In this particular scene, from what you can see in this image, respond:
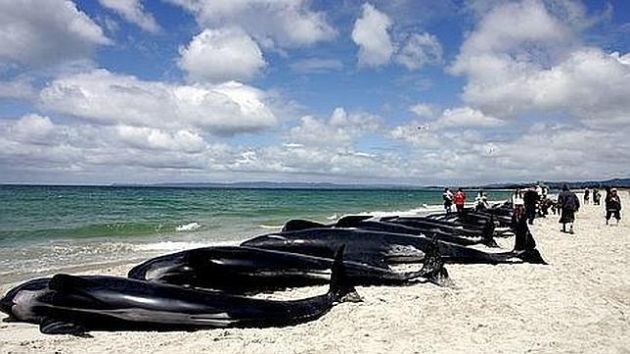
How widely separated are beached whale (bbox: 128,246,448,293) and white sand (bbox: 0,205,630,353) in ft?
1.37

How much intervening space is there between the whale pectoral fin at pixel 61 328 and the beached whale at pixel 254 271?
250 cm

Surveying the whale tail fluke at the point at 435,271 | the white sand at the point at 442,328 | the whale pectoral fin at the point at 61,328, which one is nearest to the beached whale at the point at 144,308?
the whale pectoral fin at the point at 61,328

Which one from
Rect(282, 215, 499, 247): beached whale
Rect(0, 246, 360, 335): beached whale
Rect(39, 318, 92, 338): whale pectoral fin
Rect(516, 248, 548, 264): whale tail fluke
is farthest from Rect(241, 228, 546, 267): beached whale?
Rect(39, 318, 92, 338): whale pectoral fin

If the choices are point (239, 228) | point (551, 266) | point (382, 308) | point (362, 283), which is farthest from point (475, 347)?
point (239, 228)

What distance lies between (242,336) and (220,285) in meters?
3.36

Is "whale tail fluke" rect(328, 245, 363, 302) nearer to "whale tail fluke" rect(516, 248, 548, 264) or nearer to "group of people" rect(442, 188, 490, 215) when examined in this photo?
"whale tail fluke" rect(516, 248, 548, 264)

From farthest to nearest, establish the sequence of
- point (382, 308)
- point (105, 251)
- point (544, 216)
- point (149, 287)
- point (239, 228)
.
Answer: point (544, 216)
point (239, 228)
point (105, 251)
point (382, 308)
point (149, 287)

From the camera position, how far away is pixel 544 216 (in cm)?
3428

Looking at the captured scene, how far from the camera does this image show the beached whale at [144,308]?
27.8 ft

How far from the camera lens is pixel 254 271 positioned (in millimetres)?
11453

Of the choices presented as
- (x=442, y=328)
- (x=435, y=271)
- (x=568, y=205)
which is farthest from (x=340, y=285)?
(x=568, y=205)

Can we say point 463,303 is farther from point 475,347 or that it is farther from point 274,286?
point 274,286

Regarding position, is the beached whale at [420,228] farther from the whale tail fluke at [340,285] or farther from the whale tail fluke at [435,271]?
the whale tail fluke at [340,285]

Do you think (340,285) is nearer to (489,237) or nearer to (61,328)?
(61,328)
